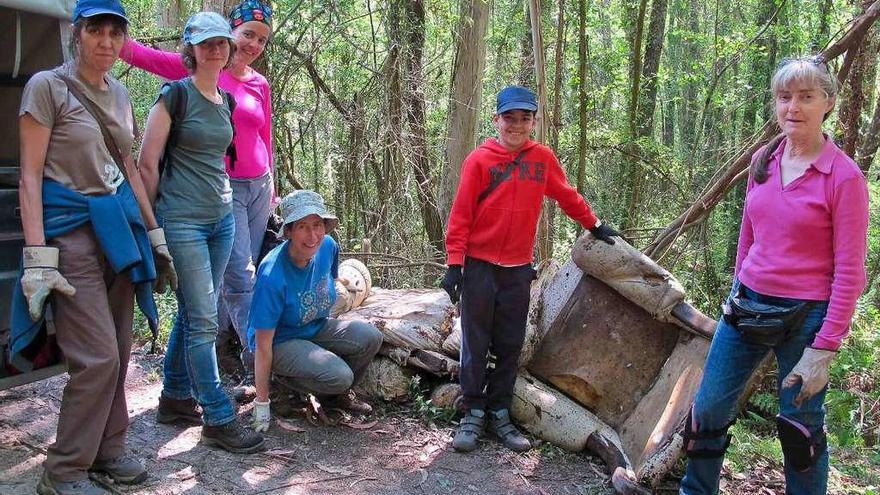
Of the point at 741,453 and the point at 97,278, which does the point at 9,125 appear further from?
the point at 741,453

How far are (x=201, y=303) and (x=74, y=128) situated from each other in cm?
110

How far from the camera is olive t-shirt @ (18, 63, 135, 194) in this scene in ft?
Answer: 9.21

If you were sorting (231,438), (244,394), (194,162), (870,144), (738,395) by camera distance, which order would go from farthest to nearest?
(870,144) < (244,394) < (231,438) < (194,162) < (738,395)

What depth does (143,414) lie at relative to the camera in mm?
4270

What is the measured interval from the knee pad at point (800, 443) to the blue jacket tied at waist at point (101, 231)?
2.81 meters

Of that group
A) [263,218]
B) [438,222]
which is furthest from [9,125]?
[438,222]

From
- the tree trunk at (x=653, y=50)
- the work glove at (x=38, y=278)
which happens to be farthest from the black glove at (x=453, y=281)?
the tree trunk at (x=653, y=50)

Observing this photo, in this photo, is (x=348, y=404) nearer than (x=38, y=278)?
No

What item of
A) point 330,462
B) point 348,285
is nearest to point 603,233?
point 348,285

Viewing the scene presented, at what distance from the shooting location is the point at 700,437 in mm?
3336

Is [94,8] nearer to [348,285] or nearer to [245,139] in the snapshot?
[245,139]

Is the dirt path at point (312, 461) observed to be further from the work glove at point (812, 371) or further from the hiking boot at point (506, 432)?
the work glove at point (812, 371)

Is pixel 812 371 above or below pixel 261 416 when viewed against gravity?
above

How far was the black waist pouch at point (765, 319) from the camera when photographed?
2.93m
